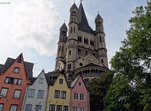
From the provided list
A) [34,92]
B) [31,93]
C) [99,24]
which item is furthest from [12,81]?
[99,24]

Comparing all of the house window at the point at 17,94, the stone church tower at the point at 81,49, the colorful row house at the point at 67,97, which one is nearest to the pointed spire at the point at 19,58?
the house window at the point at 17,94

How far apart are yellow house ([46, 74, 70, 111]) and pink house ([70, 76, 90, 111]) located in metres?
1.00

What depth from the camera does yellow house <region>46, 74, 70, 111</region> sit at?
2414 centimetres

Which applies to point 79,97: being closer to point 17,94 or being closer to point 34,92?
point 34,92

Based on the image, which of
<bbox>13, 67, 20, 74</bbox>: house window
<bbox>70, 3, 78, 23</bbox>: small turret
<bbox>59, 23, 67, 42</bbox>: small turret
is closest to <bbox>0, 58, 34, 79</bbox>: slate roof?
<bbox>13, 67, 20, 74</bbox>: house window

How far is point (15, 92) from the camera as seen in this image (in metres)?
24.1

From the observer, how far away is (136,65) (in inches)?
685

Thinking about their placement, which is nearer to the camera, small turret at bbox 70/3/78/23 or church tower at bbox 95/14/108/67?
church tower at bbox 95/14/108/67

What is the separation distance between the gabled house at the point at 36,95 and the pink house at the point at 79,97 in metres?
5.06

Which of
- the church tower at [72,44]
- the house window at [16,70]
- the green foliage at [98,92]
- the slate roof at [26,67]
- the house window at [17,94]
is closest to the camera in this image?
the house window at [17,94]

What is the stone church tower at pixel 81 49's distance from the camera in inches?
2070

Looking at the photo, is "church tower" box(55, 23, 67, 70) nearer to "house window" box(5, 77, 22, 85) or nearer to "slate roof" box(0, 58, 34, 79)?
"slate roof" box(0, 58, 34, 79)

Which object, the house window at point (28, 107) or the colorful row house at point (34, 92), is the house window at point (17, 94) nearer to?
the colorful row house at point (34, 92)

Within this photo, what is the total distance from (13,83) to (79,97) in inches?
480
